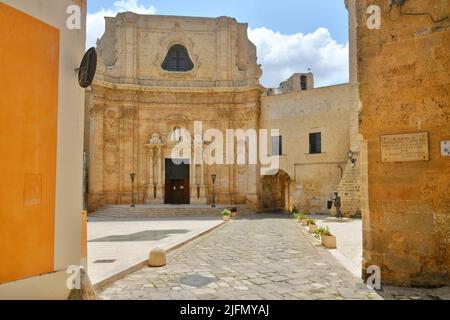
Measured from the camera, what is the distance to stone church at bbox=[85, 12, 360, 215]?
23047 millimetres

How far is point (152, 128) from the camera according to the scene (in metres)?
25.1

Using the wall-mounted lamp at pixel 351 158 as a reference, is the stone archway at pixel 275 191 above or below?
below

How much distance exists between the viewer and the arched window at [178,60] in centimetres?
2631

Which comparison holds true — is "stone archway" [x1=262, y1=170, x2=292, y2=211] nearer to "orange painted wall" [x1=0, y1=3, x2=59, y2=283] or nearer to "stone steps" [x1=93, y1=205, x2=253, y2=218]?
"stone steps" [x1=93, y1=205, x2=253, y2=218]

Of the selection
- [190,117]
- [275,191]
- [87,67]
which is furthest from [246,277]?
[275,191]

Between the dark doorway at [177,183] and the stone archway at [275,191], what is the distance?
5406 millimetres

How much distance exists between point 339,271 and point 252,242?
163 inches

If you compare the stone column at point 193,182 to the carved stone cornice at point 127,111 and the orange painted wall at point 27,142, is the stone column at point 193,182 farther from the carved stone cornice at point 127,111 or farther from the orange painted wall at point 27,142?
the orange painted wall at point 27,142

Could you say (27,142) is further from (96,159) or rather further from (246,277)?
(96,159)

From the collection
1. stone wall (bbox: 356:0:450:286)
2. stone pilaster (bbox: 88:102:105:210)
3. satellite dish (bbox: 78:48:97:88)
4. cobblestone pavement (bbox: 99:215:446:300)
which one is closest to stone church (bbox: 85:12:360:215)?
stone pilaster (bbox: 88:102:105:210)

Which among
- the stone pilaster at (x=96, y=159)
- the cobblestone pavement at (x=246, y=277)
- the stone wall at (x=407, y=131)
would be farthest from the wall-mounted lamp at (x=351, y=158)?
the stone pilaster at (x=96, y=159)

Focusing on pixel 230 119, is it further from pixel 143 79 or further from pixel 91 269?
pixel 91 269

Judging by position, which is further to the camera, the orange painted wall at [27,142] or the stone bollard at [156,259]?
the stone bollard at [156,259]

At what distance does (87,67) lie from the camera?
5000mm
